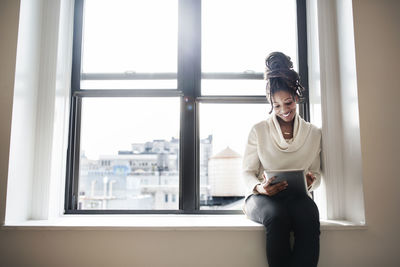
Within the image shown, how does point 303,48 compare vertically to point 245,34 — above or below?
below

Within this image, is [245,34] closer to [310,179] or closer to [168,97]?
[168,97]

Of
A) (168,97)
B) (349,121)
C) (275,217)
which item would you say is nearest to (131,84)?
(168,97)

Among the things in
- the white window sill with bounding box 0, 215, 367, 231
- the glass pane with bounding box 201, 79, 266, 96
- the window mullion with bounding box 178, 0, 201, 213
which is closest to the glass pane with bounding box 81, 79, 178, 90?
the window mullion with bounding box 178, 0, 201, 213

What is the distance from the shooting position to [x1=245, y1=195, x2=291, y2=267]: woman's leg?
5.07ft

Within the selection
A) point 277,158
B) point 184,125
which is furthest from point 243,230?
A: point 184,125

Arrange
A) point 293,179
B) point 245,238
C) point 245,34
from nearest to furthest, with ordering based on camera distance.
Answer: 1. point 293,179
2. point 245,238
3. point 245,34

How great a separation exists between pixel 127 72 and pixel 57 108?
56 cm

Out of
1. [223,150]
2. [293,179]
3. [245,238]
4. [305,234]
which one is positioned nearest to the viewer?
[305,234]

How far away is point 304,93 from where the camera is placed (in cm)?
225

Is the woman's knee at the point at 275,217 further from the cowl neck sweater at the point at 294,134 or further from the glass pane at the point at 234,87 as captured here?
the glass pane at the point at 234,87

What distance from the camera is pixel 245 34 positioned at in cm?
234

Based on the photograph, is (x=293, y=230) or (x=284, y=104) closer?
(x=293, y=230)

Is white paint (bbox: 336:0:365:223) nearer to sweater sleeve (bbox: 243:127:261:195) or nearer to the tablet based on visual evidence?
the tablet

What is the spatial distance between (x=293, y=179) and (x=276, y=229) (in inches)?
11.1
